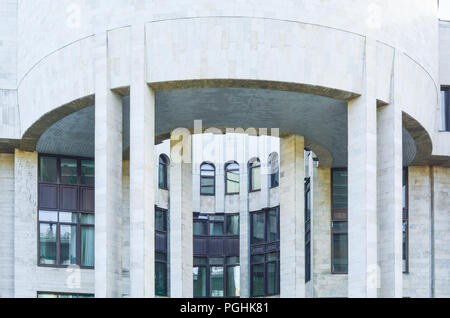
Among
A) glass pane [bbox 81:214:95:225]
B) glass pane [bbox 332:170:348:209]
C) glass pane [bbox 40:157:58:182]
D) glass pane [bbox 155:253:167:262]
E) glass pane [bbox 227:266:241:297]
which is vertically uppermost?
glass pane [bbox 40:157:58:182]

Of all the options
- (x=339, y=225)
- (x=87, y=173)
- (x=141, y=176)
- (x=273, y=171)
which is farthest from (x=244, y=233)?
(x=141, y=176)

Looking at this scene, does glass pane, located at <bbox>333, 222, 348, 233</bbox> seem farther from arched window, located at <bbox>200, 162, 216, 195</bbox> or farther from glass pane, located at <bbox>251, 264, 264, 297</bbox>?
arched window, located at <bbox>200, 162, 216, 195</bbox>

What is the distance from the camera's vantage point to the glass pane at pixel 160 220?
4788 cm

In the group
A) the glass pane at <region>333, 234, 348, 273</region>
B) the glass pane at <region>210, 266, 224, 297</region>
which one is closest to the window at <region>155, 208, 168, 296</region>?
the glass pane at <region>210, 266, 224, 297</region>

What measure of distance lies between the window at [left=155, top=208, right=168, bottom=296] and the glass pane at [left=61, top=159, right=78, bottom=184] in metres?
5.81

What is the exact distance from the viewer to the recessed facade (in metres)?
34.6

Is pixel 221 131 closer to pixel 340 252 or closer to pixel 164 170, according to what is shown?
pixel 340 252

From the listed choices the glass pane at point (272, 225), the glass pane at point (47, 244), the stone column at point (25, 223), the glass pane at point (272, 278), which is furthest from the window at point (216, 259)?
the stone column at point (25, 223)

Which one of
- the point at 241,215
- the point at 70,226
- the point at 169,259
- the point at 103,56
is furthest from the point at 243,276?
the point at 103,56

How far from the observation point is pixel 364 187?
35094 millimetres

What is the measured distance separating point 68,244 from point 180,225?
4.47m

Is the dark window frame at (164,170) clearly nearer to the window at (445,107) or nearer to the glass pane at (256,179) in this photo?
the glass pane at (256,179)

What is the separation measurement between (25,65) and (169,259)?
10468mm

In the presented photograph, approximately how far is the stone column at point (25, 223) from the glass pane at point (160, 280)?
7.04m
